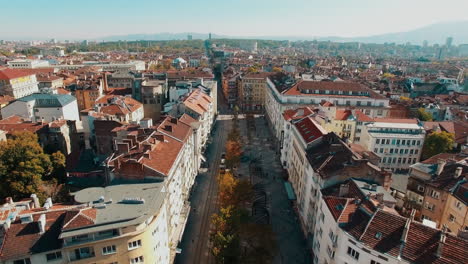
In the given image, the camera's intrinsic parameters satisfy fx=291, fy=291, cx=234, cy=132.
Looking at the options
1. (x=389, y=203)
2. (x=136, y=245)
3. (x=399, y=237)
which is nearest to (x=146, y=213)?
(x=136, y=245)

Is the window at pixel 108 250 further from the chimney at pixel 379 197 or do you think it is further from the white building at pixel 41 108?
the white building at pixel 41 108

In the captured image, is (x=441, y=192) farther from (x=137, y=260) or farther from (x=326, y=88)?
(x=326, y=88)

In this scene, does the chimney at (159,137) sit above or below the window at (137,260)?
above

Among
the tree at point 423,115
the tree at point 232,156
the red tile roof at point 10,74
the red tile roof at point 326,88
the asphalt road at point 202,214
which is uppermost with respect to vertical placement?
the red tile roof at point 10,74

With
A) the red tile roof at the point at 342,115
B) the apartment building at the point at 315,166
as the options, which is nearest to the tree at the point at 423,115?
the red tile roof at the point at 342,115

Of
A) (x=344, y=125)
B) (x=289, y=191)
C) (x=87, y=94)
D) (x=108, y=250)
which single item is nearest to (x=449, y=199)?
(x=289, y=191)

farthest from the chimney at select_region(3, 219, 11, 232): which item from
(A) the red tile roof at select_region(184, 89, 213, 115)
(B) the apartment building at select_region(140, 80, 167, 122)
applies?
(B) the apartment building at select_region(140, 80, 167, 122)
